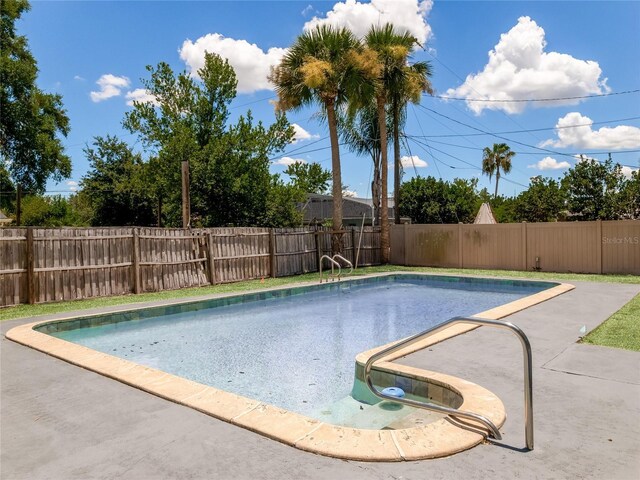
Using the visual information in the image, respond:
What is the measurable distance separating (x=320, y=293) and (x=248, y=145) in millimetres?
8280

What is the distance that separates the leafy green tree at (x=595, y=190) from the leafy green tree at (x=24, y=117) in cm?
2376

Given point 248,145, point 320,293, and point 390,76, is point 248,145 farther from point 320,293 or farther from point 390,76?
point 320,293

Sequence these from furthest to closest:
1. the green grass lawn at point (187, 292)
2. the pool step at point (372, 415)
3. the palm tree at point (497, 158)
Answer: the palm tree at point (497, 158) < the green grass lawn at point (187, 292) < the pool step at point (372, 415)

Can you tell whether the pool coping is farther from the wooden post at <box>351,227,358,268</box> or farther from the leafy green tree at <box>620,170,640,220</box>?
the leafy green tree at <box>620,170,640,220</box>

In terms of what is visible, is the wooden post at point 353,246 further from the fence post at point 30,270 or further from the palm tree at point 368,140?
the fence post at point 30,270

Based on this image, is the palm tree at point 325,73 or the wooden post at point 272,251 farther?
the palm tree at point 325,73

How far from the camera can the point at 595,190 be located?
763 inches

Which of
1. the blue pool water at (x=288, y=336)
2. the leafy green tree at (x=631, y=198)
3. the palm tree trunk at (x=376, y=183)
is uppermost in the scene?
the palm tree trunk at (x=376, y=183)

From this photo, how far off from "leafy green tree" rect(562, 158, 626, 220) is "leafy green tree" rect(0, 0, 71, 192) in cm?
2376

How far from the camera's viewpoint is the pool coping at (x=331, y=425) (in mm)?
2797

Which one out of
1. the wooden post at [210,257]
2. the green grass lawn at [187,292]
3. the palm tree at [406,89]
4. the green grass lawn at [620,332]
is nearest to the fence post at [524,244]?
the green grass lawn at [187,292]

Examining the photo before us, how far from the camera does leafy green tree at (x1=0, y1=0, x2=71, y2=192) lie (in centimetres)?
2027

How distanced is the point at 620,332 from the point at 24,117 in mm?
23858

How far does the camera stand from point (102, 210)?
92.0 ft
